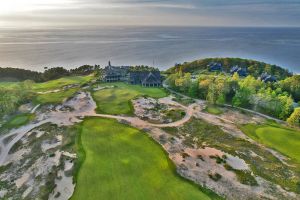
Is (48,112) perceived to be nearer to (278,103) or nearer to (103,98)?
(103,98)

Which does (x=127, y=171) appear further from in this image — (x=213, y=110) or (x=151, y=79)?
(x=151, y=79)

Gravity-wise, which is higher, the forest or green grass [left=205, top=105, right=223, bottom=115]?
the forest

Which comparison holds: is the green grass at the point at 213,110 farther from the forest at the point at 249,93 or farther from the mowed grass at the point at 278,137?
the mowed grass at the point at 278,137

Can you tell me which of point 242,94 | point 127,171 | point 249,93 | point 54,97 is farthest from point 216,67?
point 127,171

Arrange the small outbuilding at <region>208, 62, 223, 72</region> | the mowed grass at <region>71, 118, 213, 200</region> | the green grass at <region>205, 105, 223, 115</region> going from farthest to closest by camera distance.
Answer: the small outbuilding at <region>208, 62, 223, 72</region> → the green grass at <region>205, 105, 223, 115</region> → the mowed grass at <region>71, 118, 213, 200</region>

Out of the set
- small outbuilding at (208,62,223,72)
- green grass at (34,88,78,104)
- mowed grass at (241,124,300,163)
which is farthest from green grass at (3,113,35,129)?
small outbuilding at (208,62,223,72)

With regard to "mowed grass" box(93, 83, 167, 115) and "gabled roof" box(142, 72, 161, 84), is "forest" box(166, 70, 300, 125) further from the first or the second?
"mowed grass" box(93, 83, 167, 115)

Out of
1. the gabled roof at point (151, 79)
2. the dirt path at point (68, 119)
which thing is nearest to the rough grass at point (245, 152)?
the dirt path at point (68, 119)

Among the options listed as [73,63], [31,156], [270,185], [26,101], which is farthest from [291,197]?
[73,63]
